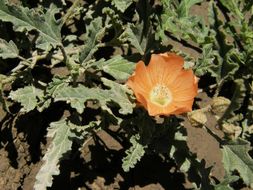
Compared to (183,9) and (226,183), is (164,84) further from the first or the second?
(226,183)

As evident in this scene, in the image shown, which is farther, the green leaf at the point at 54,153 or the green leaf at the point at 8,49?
the green leaf at the point at 8,49

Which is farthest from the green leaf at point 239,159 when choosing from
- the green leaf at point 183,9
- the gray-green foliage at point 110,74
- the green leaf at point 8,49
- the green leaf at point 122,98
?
the green leaf at point 8,49

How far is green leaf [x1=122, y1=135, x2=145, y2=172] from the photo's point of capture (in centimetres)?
264

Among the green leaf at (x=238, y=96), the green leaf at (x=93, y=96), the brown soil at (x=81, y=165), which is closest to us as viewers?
Result: the green leaf at (x=238, y=96)

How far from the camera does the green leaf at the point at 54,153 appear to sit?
2.65 metres

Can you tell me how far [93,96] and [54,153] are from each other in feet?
1.27

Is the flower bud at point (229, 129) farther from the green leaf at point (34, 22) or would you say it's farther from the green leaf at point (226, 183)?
the green leaf at point (34, 22)

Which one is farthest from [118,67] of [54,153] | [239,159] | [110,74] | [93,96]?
[239,159]

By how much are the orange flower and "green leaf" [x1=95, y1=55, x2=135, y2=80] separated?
0.14 m

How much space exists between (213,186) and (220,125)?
0.40 metres

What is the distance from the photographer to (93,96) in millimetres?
2625

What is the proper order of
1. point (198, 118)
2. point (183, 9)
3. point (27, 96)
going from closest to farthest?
1. point (198, 118)
2. point (27, 96)
3. point (183, 9)

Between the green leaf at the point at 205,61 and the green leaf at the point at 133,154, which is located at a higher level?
the green leaf at the point at 205,61

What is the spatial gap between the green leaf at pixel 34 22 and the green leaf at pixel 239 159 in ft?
3.60
